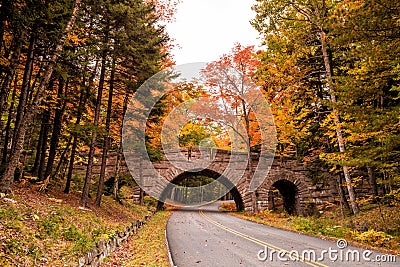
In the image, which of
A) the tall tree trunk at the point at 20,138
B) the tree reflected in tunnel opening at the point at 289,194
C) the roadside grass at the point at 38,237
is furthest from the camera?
the tree reflected in tunnel opening at the point at 289,194

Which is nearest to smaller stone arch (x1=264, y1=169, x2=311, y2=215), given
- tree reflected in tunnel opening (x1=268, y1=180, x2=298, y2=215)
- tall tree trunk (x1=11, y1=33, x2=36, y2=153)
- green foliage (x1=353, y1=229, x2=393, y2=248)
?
tree reflected in tunnel opening (x1=268, y1=180, x2=298, y2=215)

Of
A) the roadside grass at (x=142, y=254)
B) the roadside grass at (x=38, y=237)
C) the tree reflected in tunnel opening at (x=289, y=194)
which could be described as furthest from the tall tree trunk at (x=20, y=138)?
the tree reflected in tunnel opening at (x=289, y=194)

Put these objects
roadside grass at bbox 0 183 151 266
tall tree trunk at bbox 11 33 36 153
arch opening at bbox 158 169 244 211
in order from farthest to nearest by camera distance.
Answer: arch opening at bbox 158 169 244 211
tall tree trunk at bbox 11 33 36 153
roadside grass at bbox 0 183 151 266

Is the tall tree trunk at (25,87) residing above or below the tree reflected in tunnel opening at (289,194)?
above

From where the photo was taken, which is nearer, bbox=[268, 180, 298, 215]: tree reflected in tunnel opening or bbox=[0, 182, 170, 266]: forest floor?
bbox=[0, 182, 170, 266]: forest floor

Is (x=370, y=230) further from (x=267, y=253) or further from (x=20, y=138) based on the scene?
(x=20, y=138)

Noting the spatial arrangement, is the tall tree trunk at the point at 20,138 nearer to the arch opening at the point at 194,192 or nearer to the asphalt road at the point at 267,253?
the asphalt road at the point at 267,253

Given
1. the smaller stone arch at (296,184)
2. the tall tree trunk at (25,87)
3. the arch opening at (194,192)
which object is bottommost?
the arch opening at (194,192)

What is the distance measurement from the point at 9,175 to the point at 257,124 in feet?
53.4

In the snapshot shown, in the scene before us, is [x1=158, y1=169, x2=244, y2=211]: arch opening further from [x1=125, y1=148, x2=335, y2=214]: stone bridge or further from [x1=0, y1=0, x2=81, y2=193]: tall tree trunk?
[x1=0, y1=0, x2=81, y2=193]: tall tree trunk

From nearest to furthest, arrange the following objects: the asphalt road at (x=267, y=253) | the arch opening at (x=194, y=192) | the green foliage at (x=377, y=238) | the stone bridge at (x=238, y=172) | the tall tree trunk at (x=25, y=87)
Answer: the asphalt road at (x=267, y=253) < the green foliage at (x=377, y=238) < the tall tree trunk at (x=25, y=87) < the stone bridge at (x=238, y=172) < the arch opening at (x=194, y=192)

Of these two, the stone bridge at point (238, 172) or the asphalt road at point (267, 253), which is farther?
the stone bridge at point (238, 172)

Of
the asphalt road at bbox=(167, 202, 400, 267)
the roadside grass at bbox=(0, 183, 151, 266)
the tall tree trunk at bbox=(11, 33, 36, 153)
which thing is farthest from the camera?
the tall tree trunk at bbox=(11, 33, 36, 153)

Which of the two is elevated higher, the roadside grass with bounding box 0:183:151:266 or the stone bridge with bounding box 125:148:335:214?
the stone bridge with bounding box 125:148:335:214
